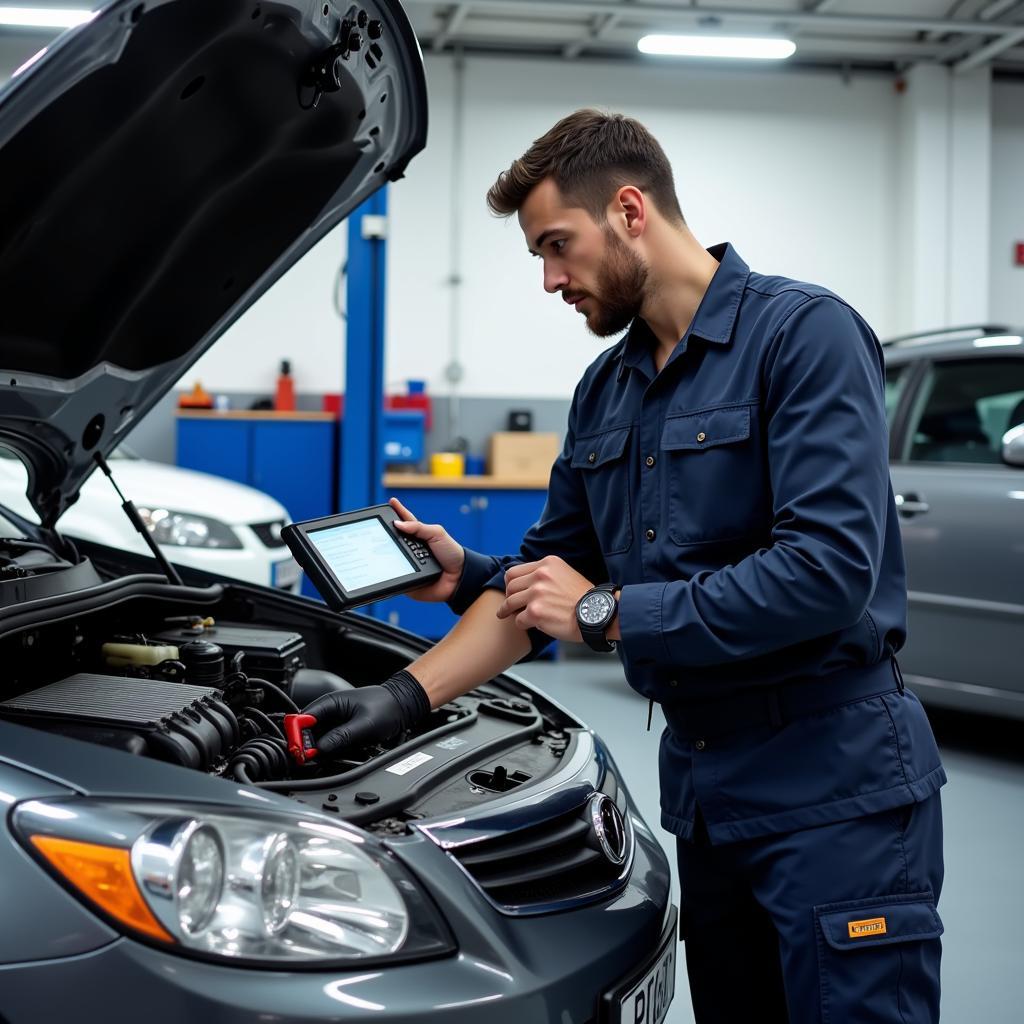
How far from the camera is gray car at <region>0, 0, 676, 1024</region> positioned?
0.90 m

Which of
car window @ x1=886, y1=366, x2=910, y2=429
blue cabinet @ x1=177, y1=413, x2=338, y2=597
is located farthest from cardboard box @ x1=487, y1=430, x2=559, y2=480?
car window @ x1=886, y1=366, x2=910, y2=429

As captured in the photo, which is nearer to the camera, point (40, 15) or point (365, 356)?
point (365, 356)

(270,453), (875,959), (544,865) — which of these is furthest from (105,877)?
(270,453)

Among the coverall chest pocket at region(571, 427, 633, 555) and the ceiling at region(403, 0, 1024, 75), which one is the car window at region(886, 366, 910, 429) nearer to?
the coverall chest pocket at region(571, 427, 633, 555)

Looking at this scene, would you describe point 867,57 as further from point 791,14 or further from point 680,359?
point 680,359

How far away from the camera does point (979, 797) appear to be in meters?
3.12

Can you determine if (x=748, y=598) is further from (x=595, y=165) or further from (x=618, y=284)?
(x=595, y=165)

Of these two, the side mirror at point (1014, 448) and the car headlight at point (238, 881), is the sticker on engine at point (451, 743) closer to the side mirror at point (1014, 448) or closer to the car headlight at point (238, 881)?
the car headlight at point (238, 881)

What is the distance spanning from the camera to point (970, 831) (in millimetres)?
2863

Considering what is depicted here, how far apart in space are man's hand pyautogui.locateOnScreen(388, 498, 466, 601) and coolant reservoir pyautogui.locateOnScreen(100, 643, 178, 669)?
37cm

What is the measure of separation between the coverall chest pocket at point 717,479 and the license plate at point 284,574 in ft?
9.22

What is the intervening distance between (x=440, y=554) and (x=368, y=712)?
287 mm

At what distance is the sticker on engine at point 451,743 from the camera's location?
1426 mm

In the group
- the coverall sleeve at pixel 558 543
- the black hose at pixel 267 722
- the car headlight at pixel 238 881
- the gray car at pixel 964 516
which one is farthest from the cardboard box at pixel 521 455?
the car headlight at pixel 238 881
